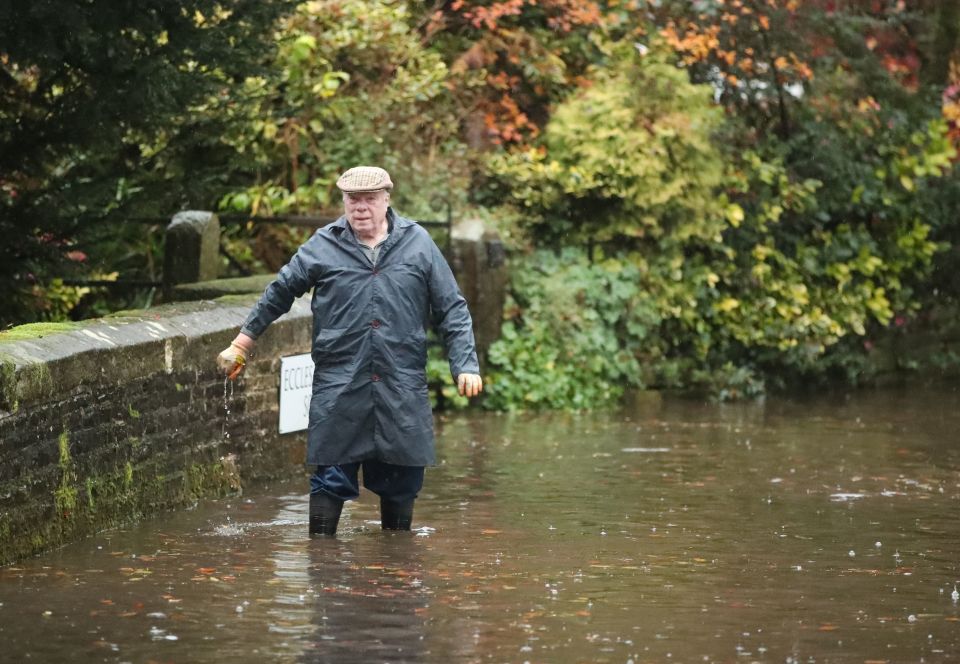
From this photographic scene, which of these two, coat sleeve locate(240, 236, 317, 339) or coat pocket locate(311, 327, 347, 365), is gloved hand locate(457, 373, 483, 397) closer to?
coat pocket locate(311, 327, 347, 365)

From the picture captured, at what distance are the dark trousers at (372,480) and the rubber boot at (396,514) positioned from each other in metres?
0.03

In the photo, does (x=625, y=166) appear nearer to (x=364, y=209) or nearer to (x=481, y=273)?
(x=481, y=273)

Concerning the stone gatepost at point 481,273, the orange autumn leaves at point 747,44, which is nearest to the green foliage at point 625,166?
the stone gatepost at point 481,273

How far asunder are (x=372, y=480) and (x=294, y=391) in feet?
7.82

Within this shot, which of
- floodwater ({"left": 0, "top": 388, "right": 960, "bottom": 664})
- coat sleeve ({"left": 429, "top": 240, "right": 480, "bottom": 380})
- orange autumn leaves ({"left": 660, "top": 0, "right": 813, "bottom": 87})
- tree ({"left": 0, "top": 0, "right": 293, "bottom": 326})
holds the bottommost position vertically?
floodwater ({"left": 0, "top": 388, "right": 960, "bottom": 664})

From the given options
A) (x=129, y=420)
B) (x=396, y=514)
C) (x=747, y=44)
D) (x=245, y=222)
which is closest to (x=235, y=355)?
(x=129, y=420)

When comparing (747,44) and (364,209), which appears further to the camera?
(747,44)

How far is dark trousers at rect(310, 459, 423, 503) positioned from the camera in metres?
8.64

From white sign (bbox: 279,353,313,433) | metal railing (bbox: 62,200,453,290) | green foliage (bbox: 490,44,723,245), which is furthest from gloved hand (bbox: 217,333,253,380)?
green foliage (bbox: 490,44,723,245)

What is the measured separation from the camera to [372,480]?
8734 mm

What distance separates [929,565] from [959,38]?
12.7 m

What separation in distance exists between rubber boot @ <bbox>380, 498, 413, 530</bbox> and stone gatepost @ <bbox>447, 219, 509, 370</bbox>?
6.20 m

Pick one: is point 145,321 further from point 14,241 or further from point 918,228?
point 918,228

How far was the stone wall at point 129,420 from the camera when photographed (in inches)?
314
